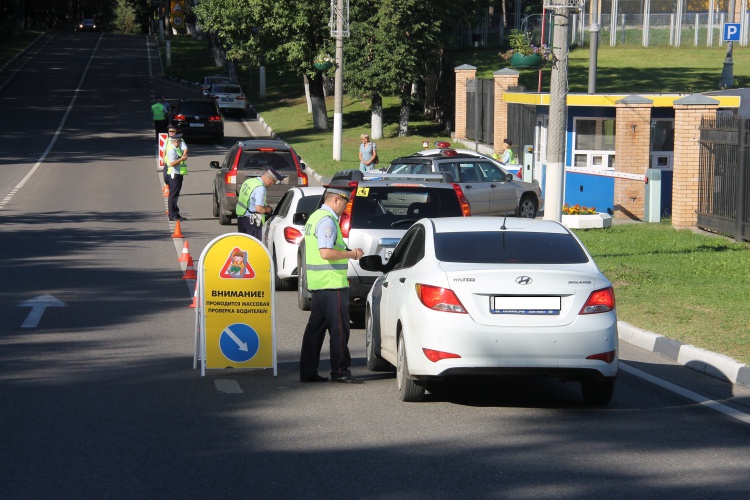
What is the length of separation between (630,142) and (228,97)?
33.2m

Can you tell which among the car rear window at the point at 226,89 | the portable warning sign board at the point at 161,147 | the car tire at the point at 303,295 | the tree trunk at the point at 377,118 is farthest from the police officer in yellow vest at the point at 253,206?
the car rear window at the point at 226,89

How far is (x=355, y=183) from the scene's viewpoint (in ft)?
Result: 45.5

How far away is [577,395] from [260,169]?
51.1 feet

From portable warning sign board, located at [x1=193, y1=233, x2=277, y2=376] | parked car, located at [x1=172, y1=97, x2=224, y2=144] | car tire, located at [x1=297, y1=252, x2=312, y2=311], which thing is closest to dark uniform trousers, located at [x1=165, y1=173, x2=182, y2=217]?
car tire, located at [x1=297, y1=252, x2=312, y2=311]

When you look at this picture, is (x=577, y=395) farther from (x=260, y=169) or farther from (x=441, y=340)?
(x=260, y=169)

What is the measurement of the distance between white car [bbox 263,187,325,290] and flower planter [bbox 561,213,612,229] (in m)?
7.99

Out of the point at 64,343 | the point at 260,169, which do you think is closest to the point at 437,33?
the point at 260,169

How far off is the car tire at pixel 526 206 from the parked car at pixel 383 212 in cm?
1238

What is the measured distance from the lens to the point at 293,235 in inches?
618

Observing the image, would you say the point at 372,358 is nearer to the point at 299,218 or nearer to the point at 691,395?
the point at 691,395

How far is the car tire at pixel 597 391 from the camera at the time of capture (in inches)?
356

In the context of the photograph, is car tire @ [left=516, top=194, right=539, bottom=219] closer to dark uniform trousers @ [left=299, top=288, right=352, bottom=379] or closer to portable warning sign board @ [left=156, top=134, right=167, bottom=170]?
portable warning sign board @ [left=156, top=134, right=167, bottom=170]

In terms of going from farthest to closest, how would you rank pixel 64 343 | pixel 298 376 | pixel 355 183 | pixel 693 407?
pixel 355 183, pixel 64 343, pixel 298 376, pixel 693 407

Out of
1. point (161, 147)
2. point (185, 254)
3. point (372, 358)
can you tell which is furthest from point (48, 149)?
point (372, 358)
